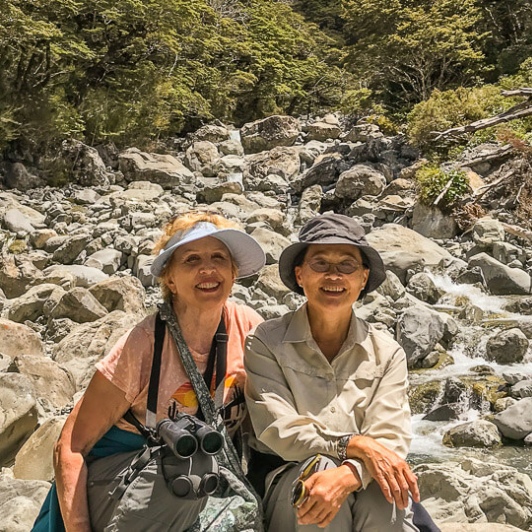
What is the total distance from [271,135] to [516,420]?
66.4ft

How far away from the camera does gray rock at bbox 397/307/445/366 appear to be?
7848 mm

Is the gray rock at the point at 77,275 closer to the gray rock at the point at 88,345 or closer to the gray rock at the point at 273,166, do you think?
the gray rock at the point at 88,345

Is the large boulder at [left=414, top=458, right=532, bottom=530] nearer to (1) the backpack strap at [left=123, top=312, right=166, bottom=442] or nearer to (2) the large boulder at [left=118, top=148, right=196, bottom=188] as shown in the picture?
(1) the backpack strap at [left=123, top=312, right=166, bottom=442]

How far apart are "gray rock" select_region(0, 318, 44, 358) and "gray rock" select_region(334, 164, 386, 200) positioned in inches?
449

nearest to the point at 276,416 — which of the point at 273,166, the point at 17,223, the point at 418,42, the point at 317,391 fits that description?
the point at 317,391

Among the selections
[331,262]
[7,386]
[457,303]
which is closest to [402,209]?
[457,303]

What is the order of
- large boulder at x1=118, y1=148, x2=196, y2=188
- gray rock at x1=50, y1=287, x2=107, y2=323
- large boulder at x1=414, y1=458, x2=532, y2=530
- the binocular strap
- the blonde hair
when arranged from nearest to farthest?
1. the binocular strap
2. the blonde hair
3. large boulder at x1=414, y1=458, x2=532, y2=530
4. gray rock at x1=50, y1=287, x2=107, y2=323
5. large boulder at x1=118, y1=148, x2=196, y2=188

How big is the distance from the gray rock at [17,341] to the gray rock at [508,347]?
5619 millimetres

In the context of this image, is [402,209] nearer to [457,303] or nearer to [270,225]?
[270,225]

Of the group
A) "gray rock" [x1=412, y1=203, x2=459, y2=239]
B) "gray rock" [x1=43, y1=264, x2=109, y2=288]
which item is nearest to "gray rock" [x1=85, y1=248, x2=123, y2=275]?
"gray rock" [x1=43, y1=264, x2=109, y2=288]

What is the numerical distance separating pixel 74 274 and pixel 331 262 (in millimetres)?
9227

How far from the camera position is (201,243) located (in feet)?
7.91

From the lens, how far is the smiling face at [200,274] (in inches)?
93.4

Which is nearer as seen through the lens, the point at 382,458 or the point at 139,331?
the point at 382,458
